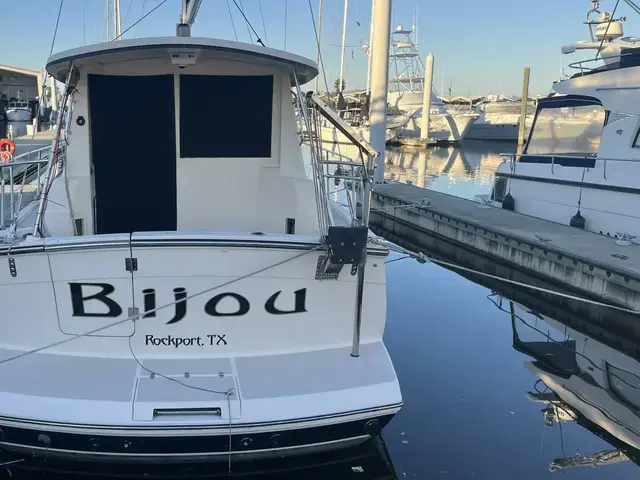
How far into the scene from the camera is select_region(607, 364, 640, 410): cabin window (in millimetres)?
6414

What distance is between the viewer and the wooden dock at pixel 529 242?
28.4 feet

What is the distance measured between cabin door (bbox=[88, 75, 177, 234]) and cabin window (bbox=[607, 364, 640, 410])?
17.1ft

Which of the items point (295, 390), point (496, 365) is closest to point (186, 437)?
point (295, 390)

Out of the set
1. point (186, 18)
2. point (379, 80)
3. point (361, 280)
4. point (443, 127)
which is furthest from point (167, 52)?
point (443, 127)

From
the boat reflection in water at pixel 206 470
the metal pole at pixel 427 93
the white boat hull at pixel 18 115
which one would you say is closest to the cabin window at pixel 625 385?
the boat reflection in water at pixel 206 470

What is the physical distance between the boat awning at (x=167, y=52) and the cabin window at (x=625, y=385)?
4.82 metres

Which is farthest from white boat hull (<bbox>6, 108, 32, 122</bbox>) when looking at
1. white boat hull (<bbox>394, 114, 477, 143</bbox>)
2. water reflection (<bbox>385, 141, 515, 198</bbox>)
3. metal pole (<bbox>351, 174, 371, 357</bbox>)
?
white boat hull (<bbox>394, 114, 477, 143</bbox>)

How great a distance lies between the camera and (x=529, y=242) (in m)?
10.4

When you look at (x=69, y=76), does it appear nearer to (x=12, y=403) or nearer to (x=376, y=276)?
(x=12, y=403)

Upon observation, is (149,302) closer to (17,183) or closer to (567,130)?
(17,183)

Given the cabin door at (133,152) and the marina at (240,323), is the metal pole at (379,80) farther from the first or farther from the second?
the cabin door at (133,152)

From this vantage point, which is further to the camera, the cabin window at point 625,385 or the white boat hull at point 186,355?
the cabin window at point 625,385

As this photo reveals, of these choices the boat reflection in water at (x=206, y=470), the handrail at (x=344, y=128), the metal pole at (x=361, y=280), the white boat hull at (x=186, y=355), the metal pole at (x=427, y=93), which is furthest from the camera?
the metal pole at (x=427, y=93)

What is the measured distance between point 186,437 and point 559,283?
752 centimetres
